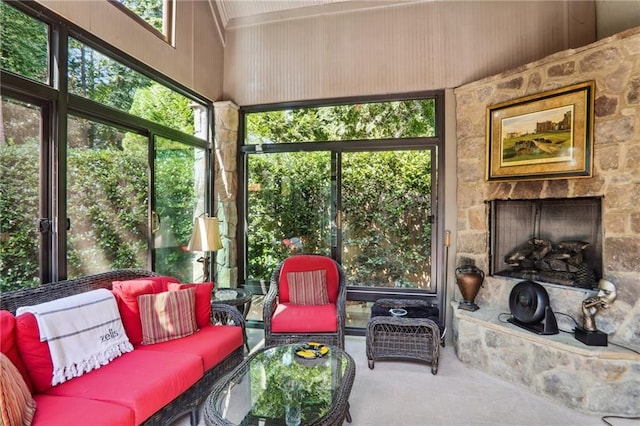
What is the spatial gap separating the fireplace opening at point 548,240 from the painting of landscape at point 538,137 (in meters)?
0.45

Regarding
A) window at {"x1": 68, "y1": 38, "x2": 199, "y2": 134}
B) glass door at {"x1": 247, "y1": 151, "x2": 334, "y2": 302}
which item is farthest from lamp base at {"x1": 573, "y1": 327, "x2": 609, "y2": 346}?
window at {"x1": 68, "y1": 38, "x2": 199, "y2": 134}

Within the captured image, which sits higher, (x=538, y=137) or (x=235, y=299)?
(x=538, y=137)

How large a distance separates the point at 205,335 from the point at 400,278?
229 cm

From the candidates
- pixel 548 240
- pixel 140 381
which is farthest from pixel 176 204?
pixel 548 240

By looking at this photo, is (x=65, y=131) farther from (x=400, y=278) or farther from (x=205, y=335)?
(x=400, y=278)

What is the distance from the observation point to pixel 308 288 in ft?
10.8

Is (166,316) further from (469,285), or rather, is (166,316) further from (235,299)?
(469,285)

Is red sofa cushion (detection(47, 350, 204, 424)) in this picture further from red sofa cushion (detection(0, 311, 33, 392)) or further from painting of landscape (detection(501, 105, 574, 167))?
painting of landscape (detection(501, 105, 574, 167))

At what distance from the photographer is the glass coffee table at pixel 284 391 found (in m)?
1.60

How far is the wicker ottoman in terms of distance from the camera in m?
2.94

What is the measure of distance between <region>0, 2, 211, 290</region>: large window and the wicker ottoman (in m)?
2.18

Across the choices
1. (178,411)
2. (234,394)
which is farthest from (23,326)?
(234,394)

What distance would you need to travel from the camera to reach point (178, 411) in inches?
76.5

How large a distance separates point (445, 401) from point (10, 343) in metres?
2.71
